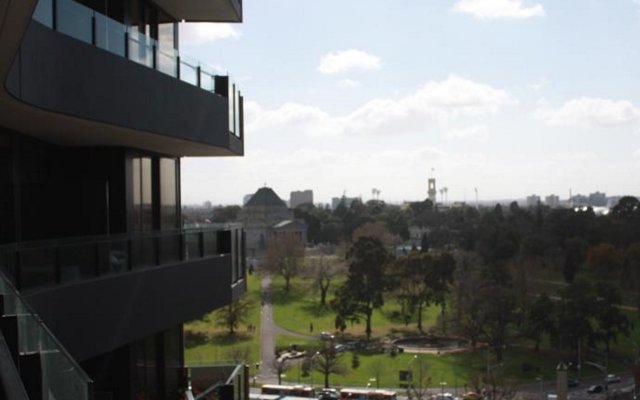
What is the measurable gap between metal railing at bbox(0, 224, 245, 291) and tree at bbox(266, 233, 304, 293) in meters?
66.8

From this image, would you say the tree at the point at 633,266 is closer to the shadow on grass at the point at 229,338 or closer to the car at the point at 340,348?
the car at the point at 340,348

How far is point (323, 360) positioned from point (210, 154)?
35.3 metres

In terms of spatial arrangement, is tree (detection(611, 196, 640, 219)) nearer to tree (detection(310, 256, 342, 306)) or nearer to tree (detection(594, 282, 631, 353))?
tree (detection(310, 256, 342, 306))

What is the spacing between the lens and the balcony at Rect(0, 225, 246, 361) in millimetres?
7793

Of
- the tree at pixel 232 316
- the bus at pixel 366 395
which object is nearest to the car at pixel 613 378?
the bus at pixel 366 395

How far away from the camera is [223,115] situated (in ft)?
42.2

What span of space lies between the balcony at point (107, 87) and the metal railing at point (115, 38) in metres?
0.01

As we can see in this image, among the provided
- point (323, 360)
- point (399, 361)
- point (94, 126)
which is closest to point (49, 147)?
point (94, 126)

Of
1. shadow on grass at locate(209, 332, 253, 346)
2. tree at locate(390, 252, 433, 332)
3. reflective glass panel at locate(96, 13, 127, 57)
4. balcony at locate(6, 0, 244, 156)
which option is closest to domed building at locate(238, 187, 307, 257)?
tree at locate(390, 252, 433, 332)

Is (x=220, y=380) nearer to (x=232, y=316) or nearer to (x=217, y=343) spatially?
(x=217, y=343)

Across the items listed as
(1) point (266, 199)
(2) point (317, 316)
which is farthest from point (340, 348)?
(1) point (266, 199)

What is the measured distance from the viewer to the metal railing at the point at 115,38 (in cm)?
818

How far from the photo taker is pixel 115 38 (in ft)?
30.9

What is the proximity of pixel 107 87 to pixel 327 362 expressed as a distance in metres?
39.5
